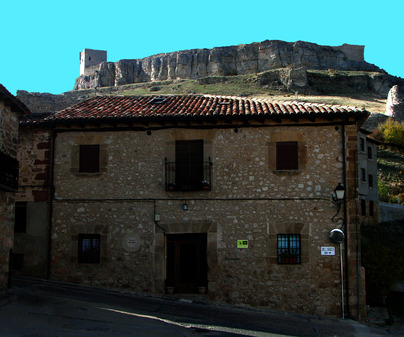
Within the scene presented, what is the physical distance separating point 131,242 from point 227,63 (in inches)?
3409

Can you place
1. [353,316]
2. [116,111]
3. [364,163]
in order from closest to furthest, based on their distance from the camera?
[353,316] < [116,111] < [364,163]

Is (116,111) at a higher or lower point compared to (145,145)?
higher

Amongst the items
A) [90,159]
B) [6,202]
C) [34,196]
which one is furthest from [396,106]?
[6,202]

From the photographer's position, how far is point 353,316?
41.3 feet

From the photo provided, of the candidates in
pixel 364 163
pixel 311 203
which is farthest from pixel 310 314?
pixel 364 163

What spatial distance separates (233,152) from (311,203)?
8.40 ft

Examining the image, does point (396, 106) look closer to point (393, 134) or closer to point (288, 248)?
point (393, 134)

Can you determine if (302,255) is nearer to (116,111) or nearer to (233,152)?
(233,152)

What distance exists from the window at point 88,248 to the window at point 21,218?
1741mm

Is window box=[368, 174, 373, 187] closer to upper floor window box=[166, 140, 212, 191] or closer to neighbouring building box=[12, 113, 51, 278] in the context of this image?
upper floor window box=[166, 140, 212, 191]

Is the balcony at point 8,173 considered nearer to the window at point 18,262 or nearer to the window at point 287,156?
the window at point 18,262

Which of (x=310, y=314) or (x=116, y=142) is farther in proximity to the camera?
(x=116, y=142)

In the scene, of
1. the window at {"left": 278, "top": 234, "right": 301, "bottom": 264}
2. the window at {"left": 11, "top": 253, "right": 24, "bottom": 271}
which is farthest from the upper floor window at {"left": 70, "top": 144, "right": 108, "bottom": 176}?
the window at {"left": 278, "top": 234, "right": 301, "bottom": 264}

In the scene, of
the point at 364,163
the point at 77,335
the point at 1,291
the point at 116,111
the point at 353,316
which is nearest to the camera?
the point at 77,335
